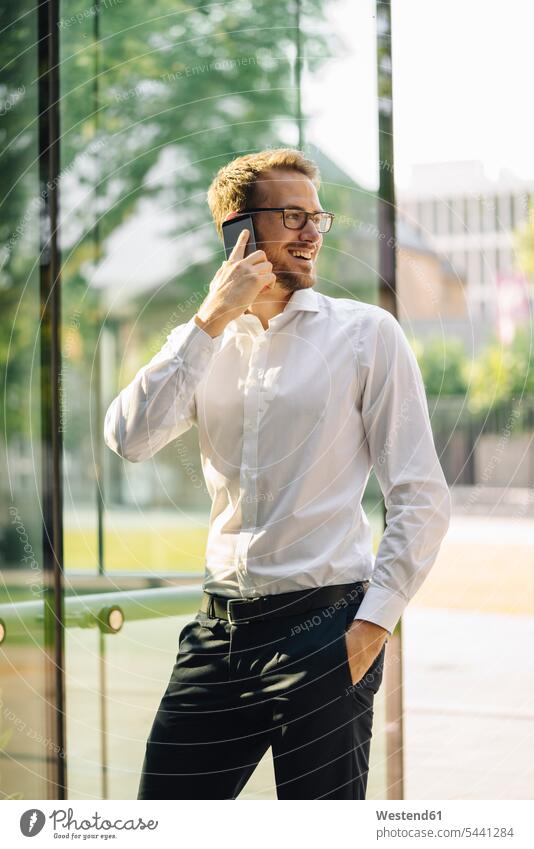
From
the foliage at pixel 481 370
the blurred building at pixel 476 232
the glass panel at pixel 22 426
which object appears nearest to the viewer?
the glass panel at pixel 22 426

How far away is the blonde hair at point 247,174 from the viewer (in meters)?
2.00

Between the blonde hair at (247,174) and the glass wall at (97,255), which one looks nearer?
the blonde hair at (247,174)

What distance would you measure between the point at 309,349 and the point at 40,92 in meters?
1.16

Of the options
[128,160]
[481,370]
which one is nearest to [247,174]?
[128,160]

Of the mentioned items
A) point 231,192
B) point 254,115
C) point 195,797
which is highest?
point 254,115

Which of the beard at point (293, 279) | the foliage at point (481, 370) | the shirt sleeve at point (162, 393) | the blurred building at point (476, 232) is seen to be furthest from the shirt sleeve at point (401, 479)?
the foliage at point (481, 370)

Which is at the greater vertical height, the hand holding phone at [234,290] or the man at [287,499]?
the hand holding phone at [234,290]

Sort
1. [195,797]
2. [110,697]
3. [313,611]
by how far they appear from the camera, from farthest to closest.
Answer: [110,697]
[195,797]
[313,611]

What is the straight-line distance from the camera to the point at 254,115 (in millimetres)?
4605

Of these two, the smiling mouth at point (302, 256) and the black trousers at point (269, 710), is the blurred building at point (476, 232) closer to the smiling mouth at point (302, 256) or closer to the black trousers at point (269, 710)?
the smiling mouth at point (302, 256)

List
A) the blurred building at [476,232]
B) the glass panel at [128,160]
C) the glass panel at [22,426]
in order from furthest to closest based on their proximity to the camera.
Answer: the blurred building at [476,232] → the glass panel at [128,160] → the glass panel at [22,426]

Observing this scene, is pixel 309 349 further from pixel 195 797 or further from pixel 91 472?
pixel 91 472

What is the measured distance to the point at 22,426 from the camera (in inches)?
105

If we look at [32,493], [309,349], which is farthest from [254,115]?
[309,349]
